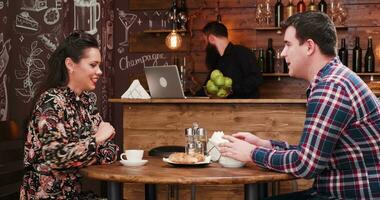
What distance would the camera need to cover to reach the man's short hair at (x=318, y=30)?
7.25ft

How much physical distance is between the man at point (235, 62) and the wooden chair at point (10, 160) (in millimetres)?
2061

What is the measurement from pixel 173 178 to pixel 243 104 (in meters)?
2.18

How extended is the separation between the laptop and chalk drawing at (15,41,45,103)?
6.21 ft

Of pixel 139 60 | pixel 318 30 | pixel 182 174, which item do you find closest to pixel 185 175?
pixel 182 174

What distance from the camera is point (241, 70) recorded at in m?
5.57

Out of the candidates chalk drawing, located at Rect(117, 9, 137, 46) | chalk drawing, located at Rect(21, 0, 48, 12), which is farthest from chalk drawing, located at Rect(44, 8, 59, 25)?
chalk drawing, located at Rect(117, 9, 137, 46)

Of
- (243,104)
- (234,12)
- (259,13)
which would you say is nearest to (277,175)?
(243,104)

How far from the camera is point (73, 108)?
2.63 m

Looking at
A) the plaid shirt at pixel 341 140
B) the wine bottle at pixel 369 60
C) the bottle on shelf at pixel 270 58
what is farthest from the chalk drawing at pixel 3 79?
the wine bottle at pixel 369 60

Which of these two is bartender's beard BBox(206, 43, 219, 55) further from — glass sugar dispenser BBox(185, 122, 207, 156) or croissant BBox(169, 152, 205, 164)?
croissant BBox(169, 152, 205, 164)

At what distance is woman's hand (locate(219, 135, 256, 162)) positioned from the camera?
225 centimetres

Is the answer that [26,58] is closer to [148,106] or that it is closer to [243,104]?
[148,106]

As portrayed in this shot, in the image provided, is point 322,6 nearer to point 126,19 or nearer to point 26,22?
point 126,19

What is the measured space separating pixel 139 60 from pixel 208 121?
274 centimetres
